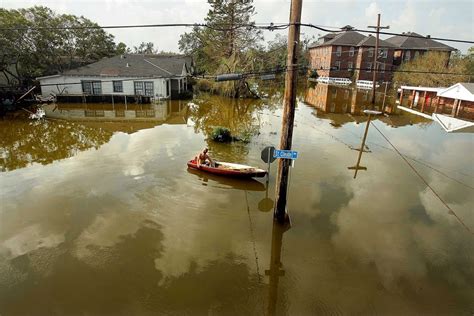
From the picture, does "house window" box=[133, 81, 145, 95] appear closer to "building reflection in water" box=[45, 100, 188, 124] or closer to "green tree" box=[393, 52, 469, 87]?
"building reflection in water" box=[45, 100, 188, 124]

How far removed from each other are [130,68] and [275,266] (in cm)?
3413

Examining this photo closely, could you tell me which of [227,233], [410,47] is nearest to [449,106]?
[410,47]

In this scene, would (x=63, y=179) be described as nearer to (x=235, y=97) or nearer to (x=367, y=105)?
(x=235, y=97)

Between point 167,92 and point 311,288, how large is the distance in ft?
114

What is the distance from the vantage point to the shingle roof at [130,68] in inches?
1358

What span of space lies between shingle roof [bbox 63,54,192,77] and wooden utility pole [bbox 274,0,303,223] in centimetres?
2837

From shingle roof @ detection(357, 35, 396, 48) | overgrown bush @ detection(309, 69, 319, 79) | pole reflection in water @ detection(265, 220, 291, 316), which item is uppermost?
shingle roof @ detection(357, 35, 396, 48)

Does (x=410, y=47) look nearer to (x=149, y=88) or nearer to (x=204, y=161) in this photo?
(x=149, y=88)

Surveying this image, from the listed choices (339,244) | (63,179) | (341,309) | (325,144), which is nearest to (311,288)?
(341,309)

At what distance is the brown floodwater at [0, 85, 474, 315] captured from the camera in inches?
268

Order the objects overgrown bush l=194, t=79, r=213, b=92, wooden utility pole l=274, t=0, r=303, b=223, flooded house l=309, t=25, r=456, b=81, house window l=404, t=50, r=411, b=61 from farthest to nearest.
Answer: house window l=404, t=50, r=411, b=61 < flooded house l=309, t=25, r=456, b=81 < overgrown bush l=194, t=79, r=213, b=92 < wooden utility pole l=274, t=0, r=303, b=223

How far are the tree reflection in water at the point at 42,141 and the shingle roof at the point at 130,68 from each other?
12183 millimetres

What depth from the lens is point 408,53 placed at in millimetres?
60344

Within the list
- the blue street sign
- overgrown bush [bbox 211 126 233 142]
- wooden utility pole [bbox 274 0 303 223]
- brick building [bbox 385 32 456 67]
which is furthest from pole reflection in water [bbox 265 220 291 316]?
brick building [bbox 385 32 456 67]
